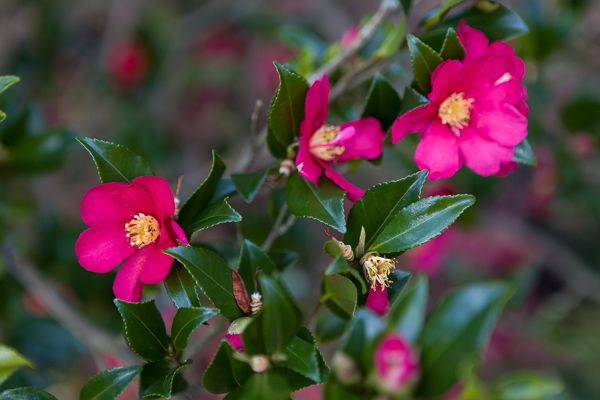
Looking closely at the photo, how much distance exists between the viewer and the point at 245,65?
2.71 m

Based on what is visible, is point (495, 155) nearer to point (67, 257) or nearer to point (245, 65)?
point (67, 257)

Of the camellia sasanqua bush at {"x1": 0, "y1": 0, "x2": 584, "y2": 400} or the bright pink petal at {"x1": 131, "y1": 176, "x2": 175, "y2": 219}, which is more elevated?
the bright pink petal at {"x1": 131, "y1": 176, "x2": 175, "y2": 219}

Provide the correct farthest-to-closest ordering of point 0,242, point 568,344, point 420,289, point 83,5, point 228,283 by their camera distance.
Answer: point 83,5
point 568,344
point 0,242
point 228,283
point 420,289

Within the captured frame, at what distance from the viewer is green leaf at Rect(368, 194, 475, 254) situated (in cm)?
70

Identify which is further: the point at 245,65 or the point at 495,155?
the point at 245,65

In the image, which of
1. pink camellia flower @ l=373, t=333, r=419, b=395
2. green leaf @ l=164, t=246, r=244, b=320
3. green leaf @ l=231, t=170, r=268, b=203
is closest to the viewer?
pink camellia flower @ l=373, t=333, r=419, b=395

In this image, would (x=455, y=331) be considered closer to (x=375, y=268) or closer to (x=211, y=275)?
(x=375, y=268)

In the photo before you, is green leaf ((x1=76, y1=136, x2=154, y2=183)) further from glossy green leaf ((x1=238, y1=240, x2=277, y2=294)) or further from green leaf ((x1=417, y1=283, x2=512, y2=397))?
green leaf ((x1=417, y1=283, x2=512, y2=397))

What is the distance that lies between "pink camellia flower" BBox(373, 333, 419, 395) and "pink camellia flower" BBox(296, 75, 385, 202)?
303 mm

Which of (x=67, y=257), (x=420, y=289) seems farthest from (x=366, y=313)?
(x=67, y=257)

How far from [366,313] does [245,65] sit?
231 centimetres

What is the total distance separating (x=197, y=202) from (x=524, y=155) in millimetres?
575

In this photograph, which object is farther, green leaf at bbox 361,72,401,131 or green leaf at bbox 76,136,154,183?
green leaf at bbox 361,72,401,131

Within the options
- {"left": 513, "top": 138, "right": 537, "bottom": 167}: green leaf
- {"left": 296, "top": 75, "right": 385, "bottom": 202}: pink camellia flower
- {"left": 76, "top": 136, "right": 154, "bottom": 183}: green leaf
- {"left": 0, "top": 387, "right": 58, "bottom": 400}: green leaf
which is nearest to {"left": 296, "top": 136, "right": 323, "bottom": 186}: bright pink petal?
{"left": 296, "top": 75, "right": 385, "bottom": 202}: pink camellia flower
